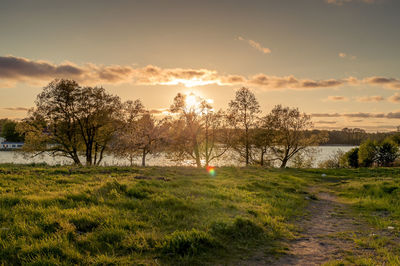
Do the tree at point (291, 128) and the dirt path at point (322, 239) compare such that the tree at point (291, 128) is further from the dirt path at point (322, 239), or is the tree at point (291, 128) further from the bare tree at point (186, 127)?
the dirt path at point (322, 239)

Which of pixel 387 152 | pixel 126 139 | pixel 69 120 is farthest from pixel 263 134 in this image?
pixel 387 152

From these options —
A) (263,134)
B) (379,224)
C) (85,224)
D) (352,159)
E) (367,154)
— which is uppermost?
(263,134)

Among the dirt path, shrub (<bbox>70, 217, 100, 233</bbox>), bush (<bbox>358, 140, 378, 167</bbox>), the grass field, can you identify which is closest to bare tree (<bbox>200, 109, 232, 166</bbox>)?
the dirt path

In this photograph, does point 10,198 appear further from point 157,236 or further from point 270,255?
point 270,255

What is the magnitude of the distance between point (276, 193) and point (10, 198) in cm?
1429

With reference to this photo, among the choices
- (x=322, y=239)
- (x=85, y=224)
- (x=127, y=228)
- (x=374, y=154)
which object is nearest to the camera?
(x=85, y=224)

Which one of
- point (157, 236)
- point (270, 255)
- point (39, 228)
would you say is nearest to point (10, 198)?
point (39, 228)

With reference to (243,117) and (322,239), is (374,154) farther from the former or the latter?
(322,239)

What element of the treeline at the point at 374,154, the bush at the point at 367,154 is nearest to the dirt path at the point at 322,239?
the bush at the point at 367,154

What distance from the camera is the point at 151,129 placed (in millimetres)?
42812

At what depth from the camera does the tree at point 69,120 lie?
1453 inches

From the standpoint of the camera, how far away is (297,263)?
21.6 ft

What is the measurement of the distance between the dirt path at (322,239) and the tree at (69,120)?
107 ft

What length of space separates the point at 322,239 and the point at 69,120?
38.8 m
